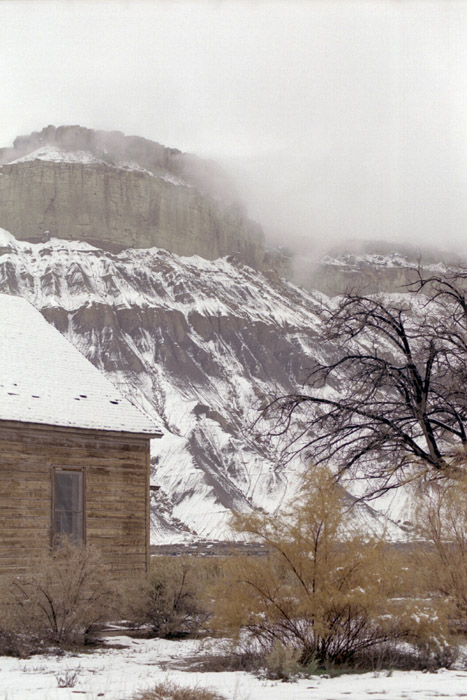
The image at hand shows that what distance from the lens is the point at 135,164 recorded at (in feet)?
521

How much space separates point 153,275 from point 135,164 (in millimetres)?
38533

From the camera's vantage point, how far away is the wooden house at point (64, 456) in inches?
652

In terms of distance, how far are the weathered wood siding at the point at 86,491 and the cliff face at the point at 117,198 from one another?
11761cm

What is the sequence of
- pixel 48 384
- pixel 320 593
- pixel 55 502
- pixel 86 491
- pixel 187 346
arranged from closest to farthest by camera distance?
1. pixel 320 593
2. pixel 55 502
3. pixel 86 491
4. pixel 48 384
5. pixel 187 346

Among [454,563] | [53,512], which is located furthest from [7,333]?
→ [454,563]

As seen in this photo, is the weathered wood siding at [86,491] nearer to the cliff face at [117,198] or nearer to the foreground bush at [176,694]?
the foreground bush at [176,694]

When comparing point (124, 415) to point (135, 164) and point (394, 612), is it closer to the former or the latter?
point (394, 612)

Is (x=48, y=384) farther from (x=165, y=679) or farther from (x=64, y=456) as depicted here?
(x=165, y=679)

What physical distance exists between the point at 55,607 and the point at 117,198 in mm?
135567

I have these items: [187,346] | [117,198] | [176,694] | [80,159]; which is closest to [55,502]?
[176,694]

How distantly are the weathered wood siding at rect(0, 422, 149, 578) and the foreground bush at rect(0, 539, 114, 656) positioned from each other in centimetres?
223

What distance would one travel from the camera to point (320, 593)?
10.3 m

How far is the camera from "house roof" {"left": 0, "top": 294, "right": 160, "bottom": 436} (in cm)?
1720

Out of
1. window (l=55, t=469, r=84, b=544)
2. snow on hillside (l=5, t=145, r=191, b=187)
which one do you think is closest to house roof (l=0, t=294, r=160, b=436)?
window (l=55, t=469, r=84, b=544)
